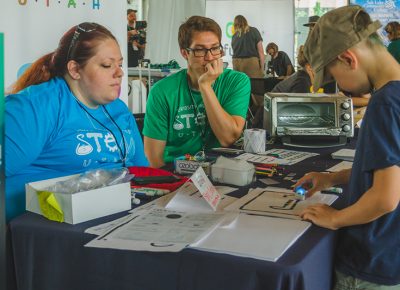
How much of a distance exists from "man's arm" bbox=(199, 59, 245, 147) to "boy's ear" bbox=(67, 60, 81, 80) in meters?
0.72

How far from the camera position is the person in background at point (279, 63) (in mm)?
8453

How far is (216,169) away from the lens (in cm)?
167

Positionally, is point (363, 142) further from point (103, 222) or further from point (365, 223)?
point (103, 222)

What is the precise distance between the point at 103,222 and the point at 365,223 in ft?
2.04

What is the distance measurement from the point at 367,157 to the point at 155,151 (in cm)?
145

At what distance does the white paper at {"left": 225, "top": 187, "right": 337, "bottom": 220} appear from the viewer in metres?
1.33

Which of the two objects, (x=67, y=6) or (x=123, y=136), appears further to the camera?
(x=67, y=6)

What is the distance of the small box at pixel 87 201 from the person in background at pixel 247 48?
685 centimetres

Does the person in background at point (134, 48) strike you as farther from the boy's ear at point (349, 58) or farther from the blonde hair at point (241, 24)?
the boy's ear at point (349, 58)

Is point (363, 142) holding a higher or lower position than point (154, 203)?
higher

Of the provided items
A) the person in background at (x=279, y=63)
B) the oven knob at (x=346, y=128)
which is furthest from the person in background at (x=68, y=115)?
the person in background at (x=279, y=63)

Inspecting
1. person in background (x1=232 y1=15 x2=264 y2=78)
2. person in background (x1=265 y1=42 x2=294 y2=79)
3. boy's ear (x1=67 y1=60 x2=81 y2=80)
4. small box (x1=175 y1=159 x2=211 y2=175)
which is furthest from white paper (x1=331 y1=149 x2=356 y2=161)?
person in background (x1=265 y1=42 x2=294 y2=79)

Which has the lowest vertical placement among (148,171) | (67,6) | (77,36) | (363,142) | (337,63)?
(148,171)

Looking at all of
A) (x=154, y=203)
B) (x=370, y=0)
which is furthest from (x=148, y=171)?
(x=370, y=0)
